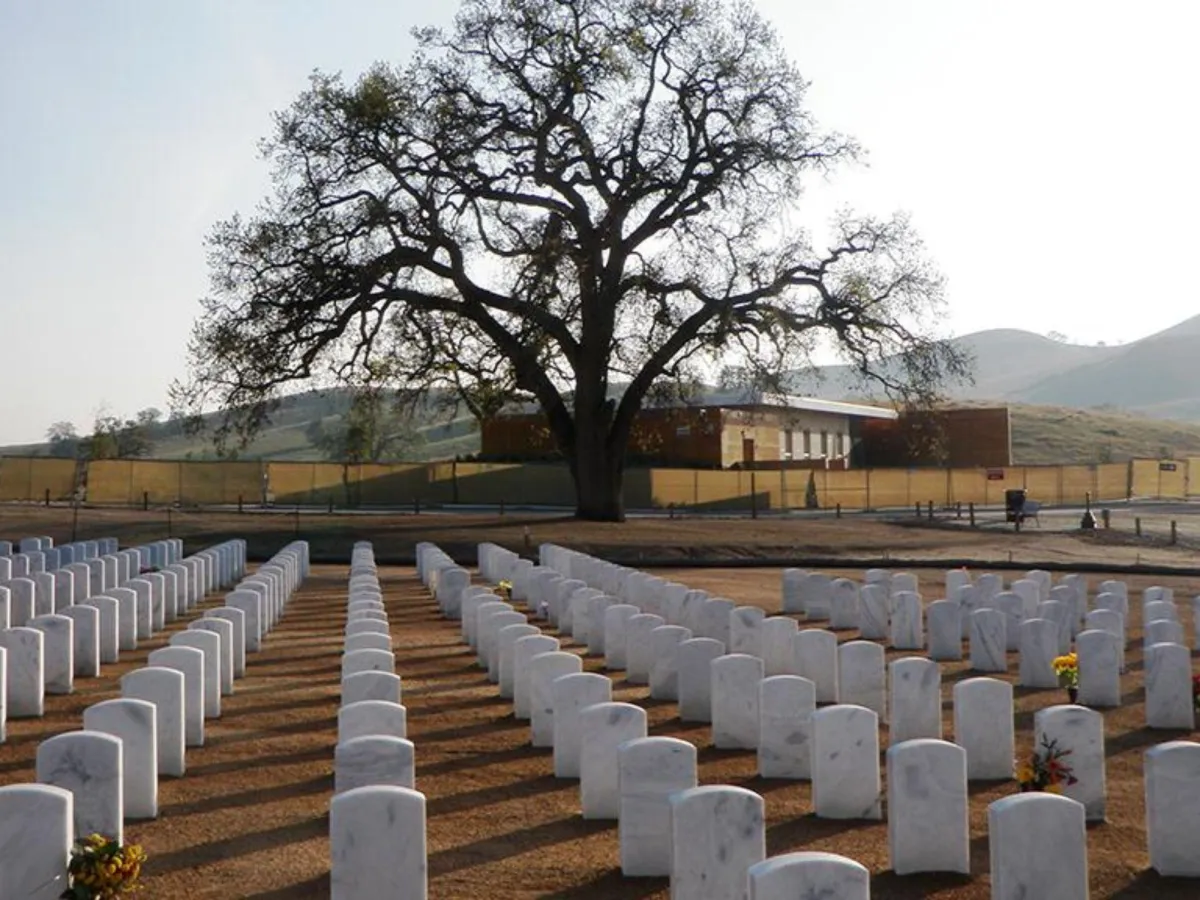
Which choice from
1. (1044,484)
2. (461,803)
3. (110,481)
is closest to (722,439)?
(1044,484)

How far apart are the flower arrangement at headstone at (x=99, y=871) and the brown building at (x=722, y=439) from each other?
4622 centimetres

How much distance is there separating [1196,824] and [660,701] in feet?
19.7

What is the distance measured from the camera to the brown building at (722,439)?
59.8m

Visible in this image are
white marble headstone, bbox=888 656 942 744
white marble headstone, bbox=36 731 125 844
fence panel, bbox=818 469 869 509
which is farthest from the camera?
fence panel, bbox=818 469 869 509

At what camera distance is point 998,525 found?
45844 millimetres

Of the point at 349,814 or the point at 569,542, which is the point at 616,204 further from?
Result: the point at 349,814

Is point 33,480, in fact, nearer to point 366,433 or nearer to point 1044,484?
point 366,433

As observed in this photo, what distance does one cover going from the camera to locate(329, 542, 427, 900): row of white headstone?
641 cm

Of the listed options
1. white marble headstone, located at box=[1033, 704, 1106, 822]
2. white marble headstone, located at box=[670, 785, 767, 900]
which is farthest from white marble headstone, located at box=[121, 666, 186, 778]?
white marble headstone, located at box=[1033, 704, 1106, 822]

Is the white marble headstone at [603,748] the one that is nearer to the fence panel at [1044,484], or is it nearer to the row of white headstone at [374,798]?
the row of white headstone at [374,798]

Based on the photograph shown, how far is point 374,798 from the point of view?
639cm

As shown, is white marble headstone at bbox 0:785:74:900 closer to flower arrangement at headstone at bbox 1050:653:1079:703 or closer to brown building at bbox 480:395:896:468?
flower arrangement at headstone at bbox 1050:653:1079:703

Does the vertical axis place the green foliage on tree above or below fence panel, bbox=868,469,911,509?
above

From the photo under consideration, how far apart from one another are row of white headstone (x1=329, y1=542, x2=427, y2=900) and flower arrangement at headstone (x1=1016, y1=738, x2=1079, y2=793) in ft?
11.2
